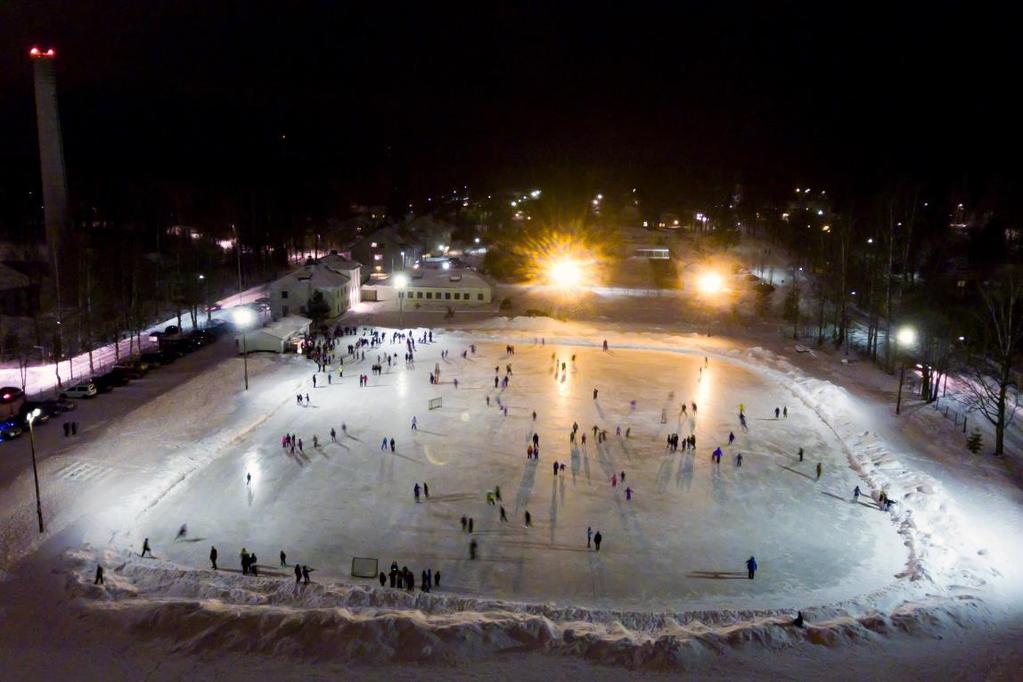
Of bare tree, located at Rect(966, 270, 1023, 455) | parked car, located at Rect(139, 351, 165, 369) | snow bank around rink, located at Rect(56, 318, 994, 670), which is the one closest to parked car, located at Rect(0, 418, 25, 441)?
snow bank around rink, located at Rect(56, 318, 994, 670)

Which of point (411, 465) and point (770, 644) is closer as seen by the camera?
point (770, 644)

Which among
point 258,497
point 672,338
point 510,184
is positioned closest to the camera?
point 258,497

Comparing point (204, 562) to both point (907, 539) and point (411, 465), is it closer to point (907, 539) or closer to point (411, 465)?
point (411, 465)

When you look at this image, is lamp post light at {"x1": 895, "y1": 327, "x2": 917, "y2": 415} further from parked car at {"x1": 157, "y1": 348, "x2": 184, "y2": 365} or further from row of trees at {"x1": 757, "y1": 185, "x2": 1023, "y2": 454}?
parked car at {"x1": 157, "y1": 348, "x2": 184, "y2": 365}

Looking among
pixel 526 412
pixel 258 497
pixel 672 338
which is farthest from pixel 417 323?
pixel 258 497

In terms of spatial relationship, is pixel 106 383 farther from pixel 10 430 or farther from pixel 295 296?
pixel 295 296

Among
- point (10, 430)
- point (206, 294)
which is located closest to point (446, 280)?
point (206, 294)
